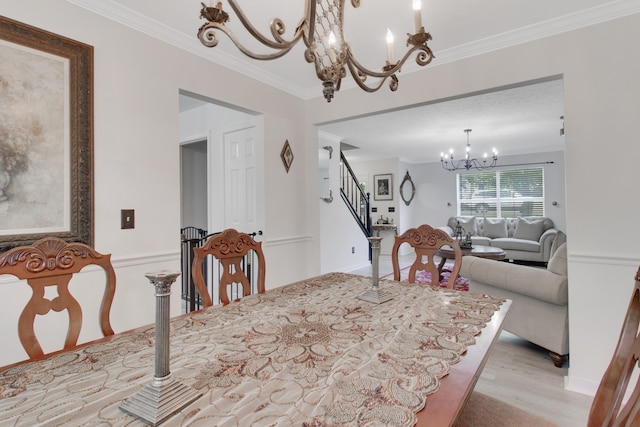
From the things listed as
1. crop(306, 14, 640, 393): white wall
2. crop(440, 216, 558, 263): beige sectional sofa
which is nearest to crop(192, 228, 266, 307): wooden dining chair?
crop(306, 14, 640, 393): white wall

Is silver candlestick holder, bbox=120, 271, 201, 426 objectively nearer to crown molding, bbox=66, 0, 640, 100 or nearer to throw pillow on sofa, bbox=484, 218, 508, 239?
crown molding, bbox=66, 0, 640, 100

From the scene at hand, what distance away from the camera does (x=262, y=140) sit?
3.06 m

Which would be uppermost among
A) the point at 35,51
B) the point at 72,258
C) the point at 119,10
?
the point at 119,10

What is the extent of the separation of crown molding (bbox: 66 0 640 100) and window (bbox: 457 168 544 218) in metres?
5.84

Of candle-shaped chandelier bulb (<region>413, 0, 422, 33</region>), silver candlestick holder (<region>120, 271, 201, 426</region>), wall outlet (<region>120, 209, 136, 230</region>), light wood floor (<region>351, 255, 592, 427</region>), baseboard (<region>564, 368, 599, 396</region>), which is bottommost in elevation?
light wood floor (<region>351, 255, 592, 427</region>)

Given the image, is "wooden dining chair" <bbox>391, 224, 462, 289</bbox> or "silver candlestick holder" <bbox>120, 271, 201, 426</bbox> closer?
"silver candlestick holder" <bbox>120, 271, 201, 426</bbox>

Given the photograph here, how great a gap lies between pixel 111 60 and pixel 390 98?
2.11 m

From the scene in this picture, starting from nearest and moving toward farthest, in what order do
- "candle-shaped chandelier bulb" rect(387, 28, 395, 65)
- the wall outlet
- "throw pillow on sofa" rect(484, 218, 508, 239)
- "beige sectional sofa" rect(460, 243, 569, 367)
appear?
"candle-shaped chandelier bulb" rect(387, 28, 395, 65) < the wall outlet < "beige sectional sofa" rect(460, 243, 569, 367) < "throw pillow on sofa" rect(484, 218, 508, 239)

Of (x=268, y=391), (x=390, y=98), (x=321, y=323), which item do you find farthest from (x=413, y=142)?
(x=268, y=391)

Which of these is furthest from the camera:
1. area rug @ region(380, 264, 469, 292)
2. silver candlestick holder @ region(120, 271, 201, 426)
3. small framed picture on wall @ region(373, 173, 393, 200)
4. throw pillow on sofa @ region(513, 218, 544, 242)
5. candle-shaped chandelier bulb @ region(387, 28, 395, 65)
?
small framed picture on wall @ region(373, 173, 393, 200)

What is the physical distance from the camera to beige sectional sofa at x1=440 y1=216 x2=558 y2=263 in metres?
5.98

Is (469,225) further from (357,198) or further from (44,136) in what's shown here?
(44,136)

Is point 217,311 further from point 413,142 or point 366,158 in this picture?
point 366,158

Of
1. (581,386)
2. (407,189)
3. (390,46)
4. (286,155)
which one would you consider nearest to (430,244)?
(390,46)
